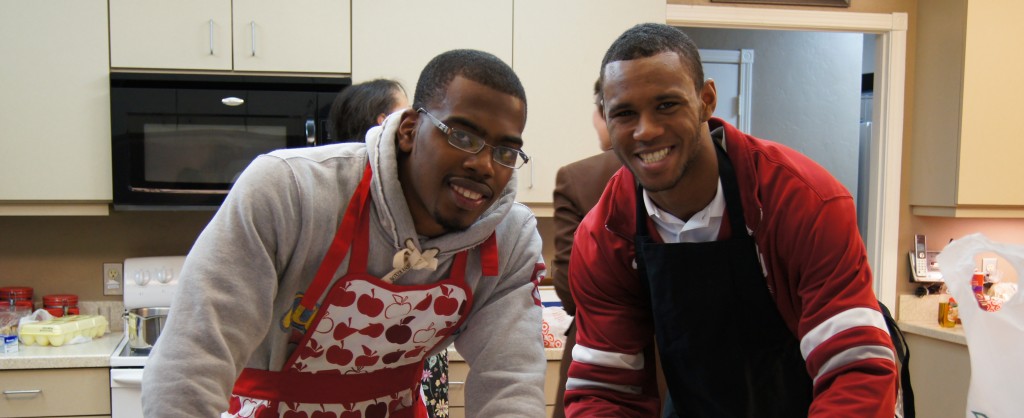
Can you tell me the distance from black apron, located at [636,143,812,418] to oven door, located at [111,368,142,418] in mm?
1682

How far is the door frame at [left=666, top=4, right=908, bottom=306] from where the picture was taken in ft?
9.87

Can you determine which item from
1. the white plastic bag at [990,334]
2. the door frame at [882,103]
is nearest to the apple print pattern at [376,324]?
the white plastic bag at [990,334]

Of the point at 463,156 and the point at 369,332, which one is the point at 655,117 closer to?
the point at 463,156

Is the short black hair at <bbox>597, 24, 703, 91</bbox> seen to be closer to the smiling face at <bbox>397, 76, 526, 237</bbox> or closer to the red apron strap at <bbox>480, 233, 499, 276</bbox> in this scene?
the smiling face at <bbox>397, 76, 526, 237</bbox>

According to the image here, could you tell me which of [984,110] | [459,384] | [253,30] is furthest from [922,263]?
[253,30]

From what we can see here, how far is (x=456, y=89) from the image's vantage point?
1062mm

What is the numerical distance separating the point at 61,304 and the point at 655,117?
7.81ft

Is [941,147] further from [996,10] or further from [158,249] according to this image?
[158,249]

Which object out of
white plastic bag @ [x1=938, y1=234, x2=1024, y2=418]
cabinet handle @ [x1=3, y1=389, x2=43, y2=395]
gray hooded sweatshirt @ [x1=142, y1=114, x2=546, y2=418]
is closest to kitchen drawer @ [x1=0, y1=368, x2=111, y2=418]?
cabinet handle @ [x1=3, y1=389, x2=43, y2=395]

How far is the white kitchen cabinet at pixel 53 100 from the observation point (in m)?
2.34

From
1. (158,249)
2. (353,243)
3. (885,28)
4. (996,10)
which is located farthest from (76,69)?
(996,10)

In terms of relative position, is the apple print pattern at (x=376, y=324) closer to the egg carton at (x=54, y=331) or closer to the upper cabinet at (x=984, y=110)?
the egg carton at (x=54, y=331)

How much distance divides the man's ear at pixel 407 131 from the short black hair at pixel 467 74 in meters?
0.02

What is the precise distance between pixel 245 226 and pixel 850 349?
776 millimetres
